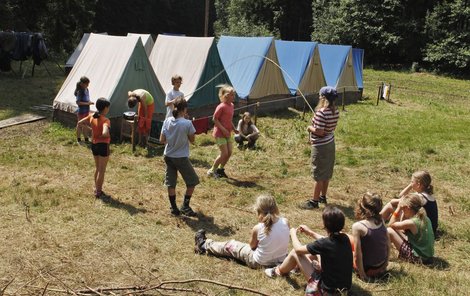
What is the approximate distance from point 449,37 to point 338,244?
30719 millimetres

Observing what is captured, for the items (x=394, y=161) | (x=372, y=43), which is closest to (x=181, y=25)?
(x=372, y=43)

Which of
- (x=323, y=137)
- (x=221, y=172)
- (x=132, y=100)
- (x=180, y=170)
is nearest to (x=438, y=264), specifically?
(x=323, y=137)

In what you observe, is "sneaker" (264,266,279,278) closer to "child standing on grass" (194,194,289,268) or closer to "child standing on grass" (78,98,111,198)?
"child standing on grass" (194,194,289,268)

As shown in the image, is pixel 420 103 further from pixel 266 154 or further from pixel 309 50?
pixel 266 154

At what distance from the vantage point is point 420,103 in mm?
16969

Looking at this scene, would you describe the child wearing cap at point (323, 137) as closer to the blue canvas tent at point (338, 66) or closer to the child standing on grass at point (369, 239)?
the child standing on grass at point (369, 239)

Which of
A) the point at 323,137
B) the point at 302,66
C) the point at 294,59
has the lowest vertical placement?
the point at 323,137

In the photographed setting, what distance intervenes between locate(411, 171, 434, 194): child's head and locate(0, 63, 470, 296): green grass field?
2.23 ft

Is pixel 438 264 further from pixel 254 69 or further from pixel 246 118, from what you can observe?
pixel 254 69

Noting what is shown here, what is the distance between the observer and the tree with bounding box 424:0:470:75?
2905 cm

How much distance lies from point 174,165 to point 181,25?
51.0 m

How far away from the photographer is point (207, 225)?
5582 mm

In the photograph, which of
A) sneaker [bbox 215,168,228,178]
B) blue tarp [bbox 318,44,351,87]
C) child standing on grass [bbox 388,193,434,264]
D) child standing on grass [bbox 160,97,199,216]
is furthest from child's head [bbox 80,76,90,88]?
blue tarp [bbox 318,44,351,87]

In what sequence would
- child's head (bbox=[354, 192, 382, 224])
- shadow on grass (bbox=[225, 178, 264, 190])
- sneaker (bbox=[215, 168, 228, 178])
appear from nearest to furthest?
child's head (bbox=[354, 192, 382, 224]), shadow on grass (bbox=[225, 178, 264, 190]), sneaker (bbox=[215, 168, 228, 178])
